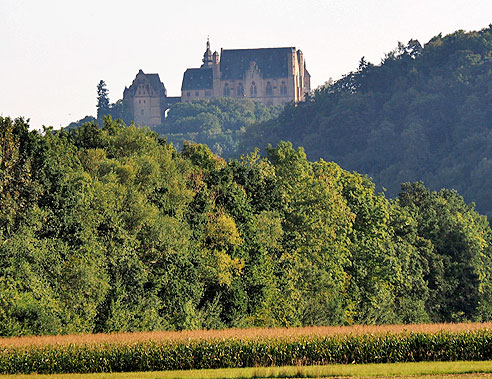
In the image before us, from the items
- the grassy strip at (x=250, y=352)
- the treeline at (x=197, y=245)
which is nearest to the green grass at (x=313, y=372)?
the grassy strip at (x=250, y=352)

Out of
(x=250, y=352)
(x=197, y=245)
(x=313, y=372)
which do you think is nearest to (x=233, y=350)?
(x=250, y=352)

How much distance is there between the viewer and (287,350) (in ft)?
166

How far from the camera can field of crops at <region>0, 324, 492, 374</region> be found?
49.2 m

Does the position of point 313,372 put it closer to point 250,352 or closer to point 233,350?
point 250,352

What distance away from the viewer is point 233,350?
50500 millimetres

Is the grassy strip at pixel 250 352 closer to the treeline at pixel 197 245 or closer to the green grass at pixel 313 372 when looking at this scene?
the green grass at pixel 313 372

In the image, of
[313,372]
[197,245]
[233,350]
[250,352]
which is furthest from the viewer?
[197,245]

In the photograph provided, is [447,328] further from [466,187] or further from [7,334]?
[466,187]

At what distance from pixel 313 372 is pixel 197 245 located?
2457 centimetres

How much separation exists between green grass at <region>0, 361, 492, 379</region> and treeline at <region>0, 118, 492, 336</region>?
37.2ft

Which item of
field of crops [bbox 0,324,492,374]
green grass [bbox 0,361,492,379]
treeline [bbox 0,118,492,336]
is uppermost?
treeline [bbox 0,118,492,336]

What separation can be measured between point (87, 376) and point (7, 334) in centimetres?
1093

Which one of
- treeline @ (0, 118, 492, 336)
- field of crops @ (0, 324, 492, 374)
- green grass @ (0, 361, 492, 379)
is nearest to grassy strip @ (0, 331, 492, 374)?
field of crops @ (0, 324, 492, 374)

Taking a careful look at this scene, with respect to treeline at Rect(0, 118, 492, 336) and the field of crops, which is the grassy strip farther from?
treeline at Rect(0, 118, 492, 336)
